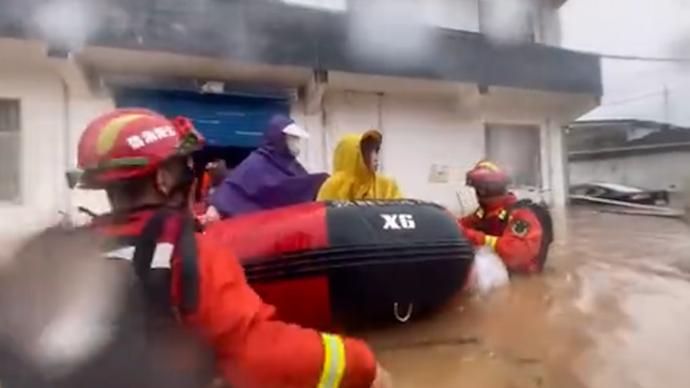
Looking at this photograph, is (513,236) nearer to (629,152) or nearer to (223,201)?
(223,201)

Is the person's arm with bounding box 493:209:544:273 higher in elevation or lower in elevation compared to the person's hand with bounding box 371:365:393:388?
higher

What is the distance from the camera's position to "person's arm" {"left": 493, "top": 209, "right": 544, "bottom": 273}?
4348 millimetres

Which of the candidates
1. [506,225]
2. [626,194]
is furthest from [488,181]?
[626,194]

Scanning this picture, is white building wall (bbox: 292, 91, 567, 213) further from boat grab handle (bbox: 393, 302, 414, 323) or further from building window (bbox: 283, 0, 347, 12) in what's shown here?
boat grab handle (bbox: 393, 302, 414, 323)

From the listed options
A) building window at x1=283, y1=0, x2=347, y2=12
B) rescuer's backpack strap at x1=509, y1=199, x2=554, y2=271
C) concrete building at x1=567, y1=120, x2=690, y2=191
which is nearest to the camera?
rescuer's backpack strap at x1=509, y1=199, x2=554, y2=271

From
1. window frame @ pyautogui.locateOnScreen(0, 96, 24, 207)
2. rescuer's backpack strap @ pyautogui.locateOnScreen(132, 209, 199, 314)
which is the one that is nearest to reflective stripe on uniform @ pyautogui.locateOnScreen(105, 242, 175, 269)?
rescuer's backpack strap @ pyautogui.locateOnScreen(132, 209, 199, 314)

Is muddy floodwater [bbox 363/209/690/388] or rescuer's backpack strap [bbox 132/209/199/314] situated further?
muddy floodwater [bbox 363/209/690/388]

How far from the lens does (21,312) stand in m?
1.46

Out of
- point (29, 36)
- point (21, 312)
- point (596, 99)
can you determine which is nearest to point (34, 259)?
point (21, 312)

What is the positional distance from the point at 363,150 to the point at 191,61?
16.8 feet

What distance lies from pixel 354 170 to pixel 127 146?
7.98 feet

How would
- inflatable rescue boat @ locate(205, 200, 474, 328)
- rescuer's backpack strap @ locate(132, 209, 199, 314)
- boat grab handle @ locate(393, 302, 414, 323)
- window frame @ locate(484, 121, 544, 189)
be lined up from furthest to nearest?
window frame @ locate(484, 121, 544, 189) < boat grab handle @ locate(393, 302, 414, 323) < inflatable rescue boat @ locate(205, 200, 474, 328) < rescuer's backpack strap @ locate(132, 209, 199, 314)

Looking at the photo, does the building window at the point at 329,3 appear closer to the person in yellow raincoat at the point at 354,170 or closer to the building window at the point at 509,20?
the building window at the point at 509,20

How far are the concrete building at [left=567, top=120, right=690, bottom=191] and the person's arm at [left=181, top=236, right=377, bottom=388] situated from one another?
17.1 m
